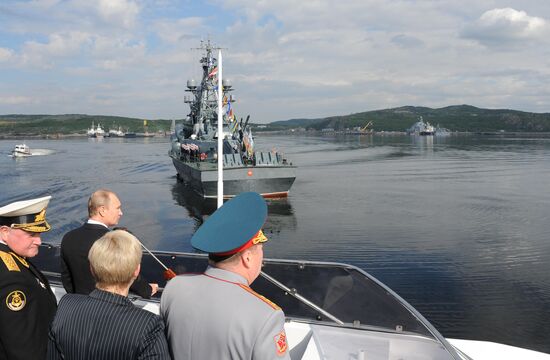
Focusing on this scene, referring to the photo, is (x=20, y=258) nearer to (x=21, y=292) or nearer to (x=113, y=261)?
(x=21, y=292)

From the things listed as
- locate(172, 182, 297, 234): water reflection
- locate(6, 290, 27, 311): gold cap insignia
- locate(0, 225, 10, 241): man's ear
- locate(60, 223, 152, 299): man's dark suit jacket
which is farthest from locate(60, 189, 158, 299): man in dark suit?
locate(172, 182, 297, 234): water reflection

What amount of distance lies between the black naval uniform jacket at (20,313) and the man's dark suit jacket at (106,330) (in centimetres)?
46

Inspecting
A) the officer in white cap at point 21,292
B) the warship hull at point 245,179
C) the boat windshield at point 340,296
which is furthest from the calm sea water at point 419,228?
the officer in white cap at point 21,292

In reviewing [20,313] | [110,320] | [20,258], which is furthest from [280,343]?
[20,258]

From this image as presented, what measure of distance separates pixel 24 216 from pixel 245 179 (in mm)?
22422

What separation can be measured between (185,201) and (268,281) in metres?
23.7

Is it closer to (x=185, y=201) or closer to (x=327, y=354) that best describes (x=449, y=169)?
(x=185, y=201)

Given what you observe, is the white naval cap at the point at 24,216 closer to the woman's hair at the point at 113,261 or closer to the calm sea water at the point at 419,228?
the woman's hair at the point at 113,261

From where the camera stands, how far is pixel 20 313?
2.68 m

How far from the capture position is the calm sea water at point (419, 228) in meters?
10.9

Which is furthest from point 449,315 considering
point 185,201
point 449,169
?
point 449,169

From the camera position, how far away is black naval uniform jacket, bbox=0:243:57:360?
8.66 feet

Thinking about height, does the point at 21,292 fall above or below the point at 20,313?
above

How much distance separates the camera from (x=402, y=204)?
25531 millimetres
